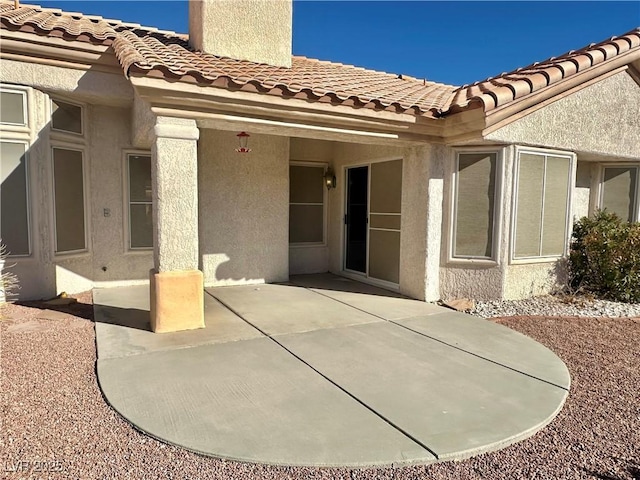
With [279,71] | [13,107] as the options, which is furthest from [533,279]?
[13,107]

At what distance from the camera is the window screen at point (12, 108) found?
751cm

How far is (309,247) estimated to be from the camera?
11.7 metres

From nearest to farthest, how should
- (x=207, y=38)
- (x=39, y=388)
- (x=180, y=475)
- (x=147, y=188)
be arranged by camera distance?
(x=180, y=475)
(x=39, y=388)
(x=207, y=38)
(x=147, y=188)

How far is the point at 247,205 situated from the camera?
9.82 meters

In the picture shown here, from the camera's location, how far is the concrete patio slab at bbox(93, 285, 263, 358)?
5.64 m

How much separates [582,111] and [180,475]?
33.1 feet

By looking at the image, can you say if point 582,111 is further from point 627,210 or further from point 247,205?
point 247,205

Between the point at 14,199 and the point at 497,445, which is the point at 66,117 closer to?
the point at 14,199

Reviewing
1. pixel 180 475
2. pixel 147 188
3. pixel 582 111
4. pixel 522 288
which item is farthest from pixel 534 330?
pixel 147 188

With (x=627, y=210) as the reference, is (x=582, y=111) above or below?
above

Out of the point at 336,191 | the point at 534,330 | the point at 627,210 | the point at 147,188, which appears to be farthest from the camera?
the point at 336,191

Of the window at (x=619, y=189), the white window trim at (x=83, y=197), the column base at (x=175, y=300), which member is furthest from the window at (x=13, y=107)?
the window at (x=619, y=189)

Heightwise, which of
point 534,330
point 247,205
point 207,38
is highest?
point 207,38

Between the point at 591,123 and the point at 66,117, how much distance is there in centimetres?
1109
